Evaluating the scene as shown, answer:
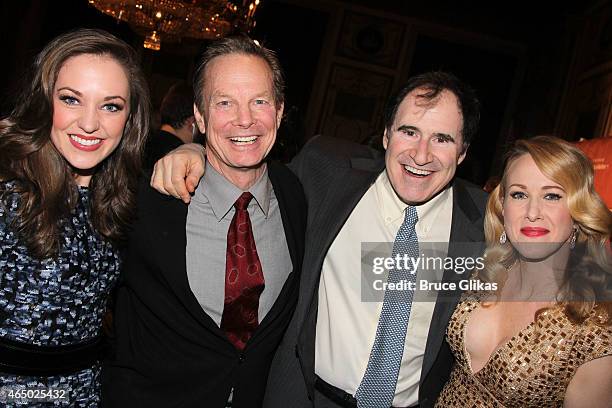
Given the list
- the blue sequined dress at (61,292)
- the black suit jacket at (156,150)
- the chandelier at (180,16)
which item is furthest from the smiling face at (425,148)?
the chandelier at (180,16)

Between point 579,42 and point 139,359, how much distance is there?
6.61 m

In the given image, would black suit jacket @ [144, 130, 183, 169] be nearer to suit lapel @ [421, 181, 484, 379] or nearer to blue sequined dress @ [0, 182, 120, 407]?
blue sequined dress @ [0, 182, 120, 407]

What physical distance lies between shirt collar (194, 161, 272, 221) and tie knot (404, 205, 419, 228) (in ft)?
1.72

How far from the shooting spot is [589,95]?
242 inches

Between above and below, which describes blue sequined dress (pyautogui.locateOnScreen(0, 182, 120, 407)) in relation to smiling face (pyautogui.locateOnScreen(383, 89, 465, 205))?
below

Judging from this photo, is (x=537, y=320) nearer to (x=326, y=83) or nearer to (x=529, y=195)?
(x=529, y=195)

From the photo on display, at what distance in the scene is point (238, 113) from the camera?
2.09 m

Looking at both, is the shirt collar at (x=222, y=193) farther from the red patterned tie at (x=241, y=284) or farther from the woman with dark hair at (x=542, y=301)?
the woman with dark hair at (x=542, y=301)

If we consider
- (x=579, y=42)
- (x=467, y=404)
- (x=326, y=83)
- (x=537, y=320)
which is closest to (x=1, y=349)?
(x=467, y=404)

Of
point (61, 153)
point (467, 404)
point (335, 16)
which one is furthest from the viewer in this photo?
point (335, 16)

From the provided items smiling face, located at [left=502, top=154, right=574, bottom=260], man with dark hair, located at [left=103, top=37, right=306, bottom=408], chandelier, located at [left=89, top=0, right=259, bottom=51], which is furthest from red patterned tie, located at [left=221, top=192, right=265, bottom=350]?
chandelier, located at [left=89, top=0, right=259, bottom=51]

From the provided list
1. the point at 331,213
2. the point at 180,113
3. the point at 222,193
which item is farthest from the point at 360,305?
the point at 180,113

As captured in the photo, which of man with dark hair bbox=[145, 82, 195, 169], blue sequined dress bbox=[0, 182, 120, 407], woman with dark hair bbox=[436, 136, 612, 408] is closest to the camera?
blue sequined dress bbox=[0, 182, 120, 407]

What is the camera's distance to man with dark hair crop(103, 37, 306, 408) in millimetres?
1968
